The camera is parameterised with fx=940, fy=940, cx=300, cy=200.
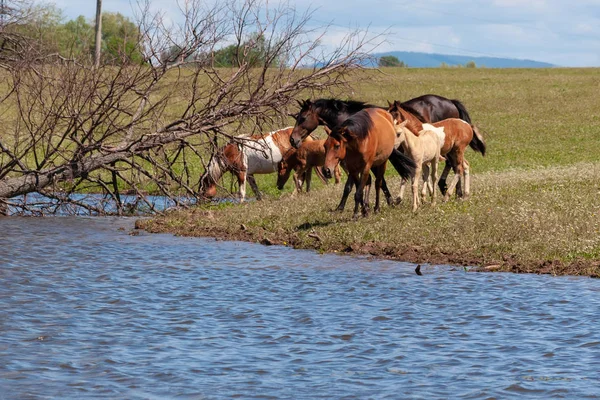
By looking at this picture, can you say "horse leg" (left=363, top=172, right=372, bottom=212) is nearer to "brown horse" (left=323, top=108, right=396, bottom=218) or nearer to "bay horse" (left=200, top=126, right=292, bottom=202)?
"brown horse" (left=323, top=108, right=396, bottom=218)

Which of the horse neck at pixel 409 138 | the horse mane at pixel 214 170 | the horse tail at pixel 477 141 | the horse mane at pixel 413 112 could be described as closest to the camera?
the horse neck at pixel 409 138

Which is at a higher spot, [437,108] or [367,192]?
[437,108]

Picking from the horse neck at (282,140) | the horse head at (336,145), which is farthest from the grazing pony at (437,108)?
the horse head at (336,145)

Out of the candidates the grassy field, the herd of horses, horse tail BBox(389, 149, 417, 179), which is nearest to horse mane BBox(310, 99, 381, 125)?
the herd of horses

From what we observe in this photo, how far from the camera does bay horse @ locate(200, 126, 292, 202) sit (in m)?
20.4

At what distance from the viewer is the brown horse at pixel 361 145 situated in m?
15.2

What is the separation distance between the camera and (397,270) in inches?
499

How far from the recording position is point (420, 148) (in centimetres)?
1642

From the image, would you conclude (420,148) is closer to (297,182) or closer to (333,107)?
(333,107)

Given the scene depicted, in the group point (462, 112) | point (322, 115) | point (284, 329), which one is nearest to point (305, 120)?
point (322, 115)

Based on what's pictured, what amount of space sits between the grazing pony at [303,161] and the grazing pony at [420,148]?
3.69 meters

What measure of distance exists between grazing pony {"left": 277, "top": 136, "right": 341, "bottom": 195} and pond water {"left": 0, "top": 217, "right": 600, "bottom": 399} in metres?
6.56

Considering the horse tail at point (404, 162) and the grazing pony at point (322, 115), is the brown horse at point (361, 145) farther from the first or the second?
the grazing pony at point (322, 115)

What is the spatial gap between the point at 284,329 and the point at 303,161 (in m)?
11.9
